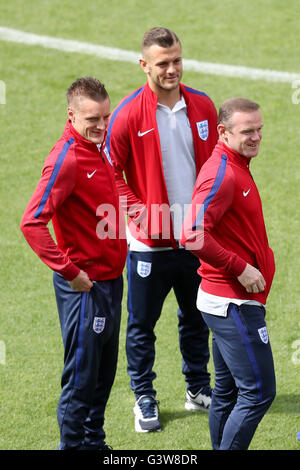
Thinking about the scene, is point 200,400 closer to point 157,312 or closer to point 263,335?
point 157,312

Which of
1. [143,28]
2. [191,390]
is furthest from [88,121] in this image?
[143,28]

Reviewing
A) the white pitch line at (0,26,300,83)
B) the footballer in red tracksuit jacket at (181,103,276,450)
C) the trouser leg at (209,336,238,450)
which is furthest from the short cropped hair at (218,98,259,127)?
the white pitch line at (0,26,300,83)

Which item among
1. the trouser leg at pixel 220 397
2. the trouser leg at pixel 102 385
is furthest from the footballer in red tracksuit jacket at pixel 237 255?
the trouser leg at pixel 102 385

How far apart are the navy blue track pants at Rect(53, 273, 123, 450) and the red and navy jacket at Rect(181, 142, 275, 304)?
0.54 metres

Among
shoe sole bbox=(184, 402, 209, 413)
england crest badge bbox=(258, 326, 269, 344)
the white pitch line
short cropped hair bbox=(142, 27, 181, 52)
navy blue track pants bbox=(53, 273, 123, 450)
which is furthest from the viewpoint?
the white pitch line

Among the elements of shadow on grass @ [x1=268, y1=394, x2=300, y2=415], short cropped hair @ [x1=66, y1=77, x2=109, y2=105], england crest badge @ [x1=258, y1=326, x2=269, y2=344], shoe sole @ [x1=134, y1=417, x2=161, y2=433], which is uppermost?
short cropped hair @ [x1=66, y1=77, x2=109, y2=105]

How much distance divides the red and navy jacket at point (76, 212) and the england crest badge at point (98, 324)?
0.69 ft

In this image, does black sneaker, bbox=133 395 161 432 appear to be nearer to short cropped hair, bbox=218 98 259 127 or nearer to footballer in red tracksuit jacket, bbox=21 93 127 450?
footballer in red tracksuit jacket, bbox=21 93 127 450

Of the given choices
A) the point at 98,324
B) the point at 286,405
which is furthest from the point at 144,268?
the point at 286,405

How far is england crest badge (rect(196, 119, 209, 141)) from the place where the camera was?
5.61 m

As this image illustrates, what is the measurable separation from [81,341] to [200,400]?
1.38 metres

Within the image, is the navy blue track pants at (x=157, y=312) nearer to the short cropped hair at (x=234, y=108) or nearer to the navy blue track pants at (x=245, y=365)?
the navy blue track pants at (x=245, y=365)

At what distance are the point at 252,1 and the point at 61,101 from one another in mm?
3220

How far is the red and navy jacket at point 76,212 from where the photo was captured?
470 centimetres
